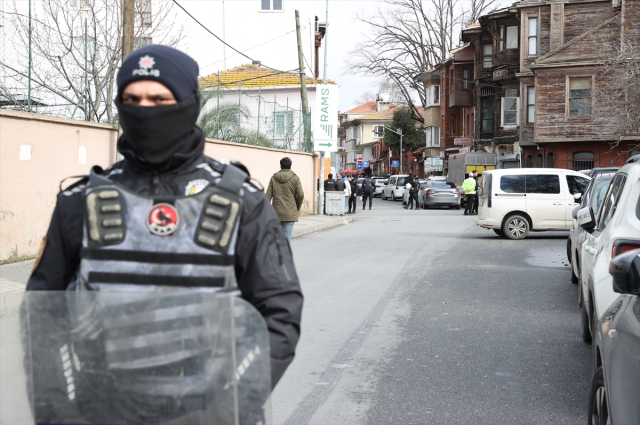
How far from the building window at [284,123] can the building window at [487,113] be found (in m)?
24.7

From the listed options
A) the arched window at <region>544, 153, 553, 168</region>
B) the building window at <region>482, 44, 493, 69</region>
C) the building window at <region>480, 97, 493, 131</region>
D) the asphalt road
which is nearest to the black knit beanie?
the asphalt road

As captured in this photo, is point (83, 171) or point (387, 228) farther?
point (387, 228)

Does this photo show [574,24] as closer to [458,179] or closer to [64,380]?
[458,179]

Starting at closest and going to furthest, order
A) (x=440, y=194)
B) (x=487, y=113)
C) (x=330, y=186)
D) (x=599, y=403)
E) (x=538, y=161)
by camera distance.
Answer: (x=599, y=403) → (x=330, y=186) → (x=440, y=194) → (x=538, y=161) → (x=487, y=113)

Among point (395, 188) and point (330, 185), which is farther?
point (395, 188)

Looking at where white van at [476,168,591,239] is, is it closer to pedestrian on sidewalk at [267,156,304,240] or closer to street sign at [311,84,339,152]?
pedestrian on sidewalk at [267,156,304,240]

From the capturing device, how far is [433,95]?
62.2 metres

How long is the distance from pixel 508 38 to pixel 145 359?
47.4 meters

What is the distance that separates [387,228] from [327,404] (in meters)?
17.9

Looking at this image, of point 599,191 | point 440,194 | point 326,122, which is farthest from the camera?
point 440,194

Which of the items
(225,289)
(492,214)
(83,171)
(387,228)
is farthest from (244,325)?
(387,228)

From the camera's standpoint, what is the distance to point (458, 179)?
44.5 metres

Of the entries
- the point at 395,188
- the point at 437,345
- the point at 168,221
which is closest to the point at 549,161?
the point at 395,188

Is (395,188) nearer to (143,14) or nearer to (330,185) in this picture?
(330,185)
